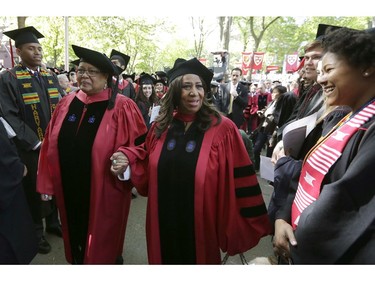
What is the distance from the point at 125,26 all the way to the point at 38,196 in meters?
20.1

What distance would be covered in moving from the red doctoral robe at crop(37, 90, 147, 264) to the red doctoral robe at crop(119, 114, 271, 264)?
51cm

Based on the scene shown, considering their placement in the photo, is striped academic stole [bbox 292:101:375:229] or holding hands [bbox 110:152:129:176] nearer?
striped academic stole [bbox 292:101:375:229]

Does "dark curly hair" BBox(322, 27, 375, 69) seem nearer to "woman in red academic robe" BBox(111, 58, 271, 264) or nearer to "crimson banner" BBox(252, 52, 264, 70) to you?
"woman in red academic robe" BBox(111, 58, 271, 264)

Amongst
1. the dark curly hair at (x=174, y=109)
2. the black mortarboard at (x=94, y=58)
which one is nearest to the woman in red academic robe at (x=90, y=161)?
the black mortarboard at (x=94, y=58)

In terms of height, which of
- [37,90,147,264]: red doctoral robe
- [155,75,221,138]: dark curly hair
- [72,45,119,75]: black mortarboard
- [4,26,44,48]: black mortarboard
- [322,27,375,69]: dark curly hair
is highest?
[322,27,375,69]: dark curly hair

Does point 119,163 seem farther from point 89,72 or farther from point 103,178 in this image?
point 89,72

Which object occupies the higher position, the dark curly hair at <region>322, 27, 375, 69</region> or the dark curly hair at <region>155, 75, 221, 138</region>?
the dark curly hair at <region>322, 27, 375, 69</region>

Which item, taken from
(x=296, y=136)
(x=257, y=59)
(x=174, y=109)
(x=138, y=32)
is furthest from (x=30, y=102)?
(x=138, y=32)

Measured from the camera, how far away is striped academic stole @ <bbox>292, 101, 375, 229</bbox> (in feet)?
3.90

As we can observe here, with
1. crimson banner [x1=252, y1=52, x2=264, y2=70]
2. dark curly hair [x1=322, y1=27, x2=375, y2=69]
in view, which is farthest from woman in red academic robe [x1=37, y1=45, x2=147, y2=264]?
crimson banner [x1=252, y1=52, x2=264, y2=70]

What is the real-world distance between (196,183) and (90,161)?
40.2 inches

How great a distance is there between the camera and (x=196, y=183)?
2.04 metres

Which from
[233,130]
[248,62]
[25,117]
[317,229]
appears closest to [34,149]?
[25,117]

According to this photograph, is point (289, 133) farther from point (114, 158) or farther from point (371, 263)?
point (114, 158)
